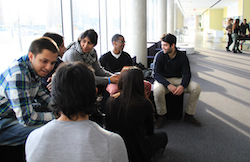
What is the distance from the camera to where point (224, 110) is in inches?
Result: 141

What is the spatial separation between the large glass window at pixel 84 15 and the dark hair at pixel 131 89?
258 cm

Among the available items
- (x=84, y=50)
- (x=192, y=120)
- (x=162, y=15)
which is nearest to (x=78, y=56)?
(x=84, y=50)

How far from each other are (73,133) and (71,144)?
0.04 meters

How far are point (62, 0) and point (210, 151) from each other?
3.29 m

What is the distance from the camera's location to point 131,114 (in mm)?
1683

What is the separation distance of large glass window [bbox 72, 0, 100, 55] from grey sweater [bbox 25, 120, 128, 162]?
3405mm

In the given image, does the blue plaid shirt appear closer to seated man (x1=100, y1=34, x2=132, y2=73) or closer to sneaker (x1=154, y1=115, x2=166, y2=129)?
sneaker (x1=154, y1=115, x2=166, y2=129)

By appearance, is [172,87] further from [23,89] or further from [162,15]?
[162,15]

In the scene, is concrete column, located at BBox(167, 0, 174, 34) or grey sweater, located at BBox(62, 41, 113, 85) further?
concrete column, located at BBox(167, 0, 174, 34)

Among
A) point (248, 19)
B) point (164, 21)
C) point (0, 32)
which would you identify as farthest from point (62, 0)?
point (248, 19)

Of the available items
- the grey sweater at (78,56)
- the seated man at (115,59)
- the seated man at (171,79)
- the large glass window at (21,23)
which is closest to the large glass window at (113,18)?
the seated man at (115,59)

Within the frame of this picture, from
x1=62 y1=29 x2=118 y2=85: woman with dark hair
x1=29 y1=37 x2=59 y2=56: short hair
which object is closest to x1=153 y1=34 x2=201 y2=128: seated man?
x1=62 y1=29 x2=118 y2=85: woman with dark hair

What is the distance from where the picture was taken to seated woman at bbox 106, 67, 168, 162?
168 cm

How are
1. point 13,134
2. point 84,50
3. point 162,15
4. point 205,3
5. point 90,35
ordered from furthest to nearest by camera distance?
point 205,3 → point 162,15 → point 84,50 → point 90,35 → point 13,134
